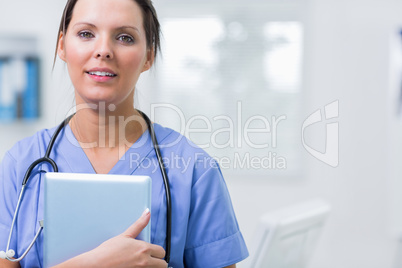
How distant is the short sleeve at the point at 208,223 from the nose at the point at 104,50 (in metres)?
0.29

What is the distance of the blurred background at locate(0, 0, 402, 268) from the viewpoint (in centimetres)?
292

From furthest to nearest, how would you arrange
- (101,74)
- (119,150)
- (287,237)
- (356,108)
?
(356,108)
(287,237)
(119,150)
(101,74)

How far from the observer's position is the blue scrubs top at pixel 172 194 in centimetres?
Result: 94

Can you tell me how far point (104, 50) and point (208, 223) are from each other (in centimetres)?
40

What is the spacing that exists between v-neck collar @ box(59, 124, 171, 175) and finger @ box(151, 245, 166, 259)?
0.21 meters

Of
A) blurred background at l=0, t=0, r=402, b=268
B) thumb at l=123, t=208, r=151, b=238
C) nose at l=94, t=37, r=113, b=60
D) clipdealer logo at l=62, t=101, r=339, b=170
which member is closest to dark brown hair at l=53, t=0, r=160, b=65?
nose at l=94, t=37, r=113, b=60

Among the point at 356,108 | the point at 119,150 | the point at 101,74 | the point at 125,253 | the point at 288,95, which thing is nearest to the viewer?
the point at 125,253

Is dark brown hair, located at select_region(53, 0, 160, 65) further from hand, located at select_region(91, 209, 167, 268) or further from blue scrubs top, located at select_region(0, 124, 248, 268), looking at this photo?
hand, located at select_region(91, 209, 167, 268)

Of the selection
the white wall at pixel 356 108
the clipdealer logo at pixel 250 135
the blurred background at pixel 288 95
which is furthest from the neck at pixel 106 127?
the white wall at pixel 356 108

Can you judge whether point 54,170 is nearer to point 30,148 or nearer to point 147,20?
point 30,148

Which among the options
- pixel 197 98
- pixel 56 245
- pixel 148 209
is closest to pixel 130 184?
pixel 148 209

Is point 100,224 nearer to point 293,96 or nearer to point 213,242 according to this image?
point 213,242

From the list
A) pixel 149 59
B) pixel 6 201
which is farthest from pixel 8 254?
pixel 149 59

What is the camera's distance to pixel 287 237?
133 centimetres
